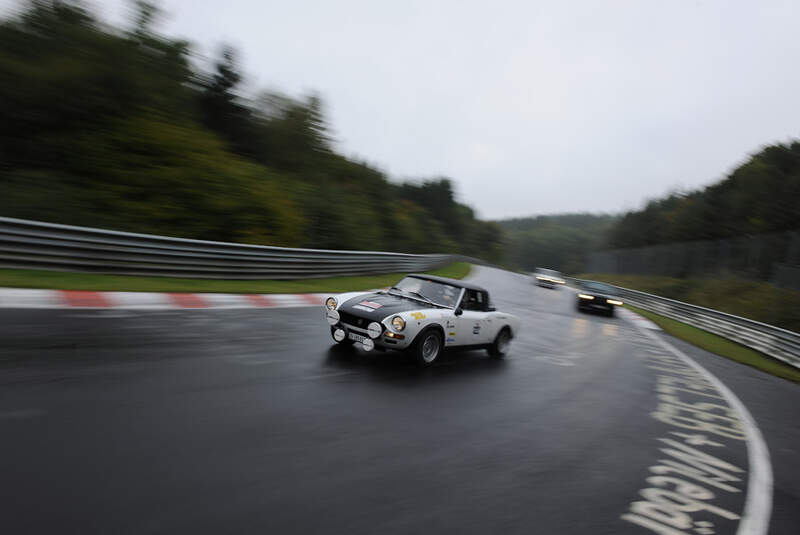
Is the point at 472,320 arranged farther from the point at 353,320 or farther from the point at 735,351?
the point at 735,351

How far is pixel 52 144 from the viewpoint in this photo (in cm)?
1502

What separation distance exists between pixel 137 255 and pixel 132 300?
2.52 m

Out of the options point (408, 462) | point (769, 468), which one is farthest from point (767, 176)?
point (408, 462)

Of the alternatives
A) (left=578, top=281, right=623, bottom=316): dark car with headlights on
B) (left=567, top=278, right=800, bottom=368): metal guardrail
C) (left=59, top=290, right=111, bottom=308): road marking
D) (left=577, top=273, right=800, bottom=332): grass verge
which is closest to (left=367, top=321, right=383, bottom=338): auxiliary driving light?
(left=59, top=290, right=111, bottom=308): road marking

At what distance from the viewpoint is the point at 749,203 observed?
41969mm

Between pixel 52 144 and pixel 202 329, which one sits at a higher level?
pixel 52 144

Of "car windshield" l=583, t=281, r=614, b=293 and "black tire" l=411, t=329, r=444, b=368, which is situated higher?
"car windshield" l=583, t=281, r=614, b=293

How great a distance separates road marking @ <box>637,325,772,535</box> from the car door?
3.62 metres

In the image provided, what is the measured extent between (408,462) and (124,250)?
8865 mm

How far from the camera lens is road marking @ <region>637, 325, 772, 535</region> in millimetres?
3818

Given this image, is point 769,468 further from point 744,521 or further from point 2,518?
point 2,518

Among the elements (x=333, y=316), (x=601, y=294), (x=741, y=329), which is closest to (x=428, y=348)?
(x=333, y=316)

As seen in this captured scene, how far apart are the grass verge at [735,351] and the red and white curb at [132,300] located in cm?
1043

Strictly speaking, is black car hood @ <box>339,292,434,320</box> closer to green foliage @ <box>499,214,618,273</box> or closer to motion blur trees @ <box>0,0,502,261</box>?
motion blur trees @ <box>0,0,502,261</box>
